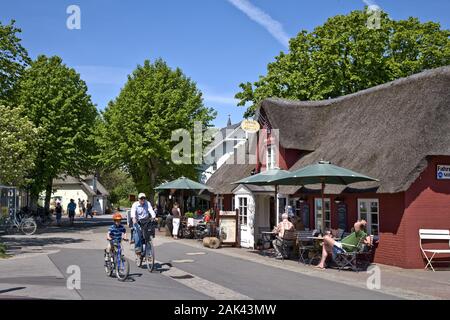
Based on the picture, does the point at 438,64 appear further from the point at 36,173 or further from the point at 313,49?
the point at 36,173

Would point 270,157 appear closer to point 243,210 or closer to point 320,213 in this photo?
point 243,210

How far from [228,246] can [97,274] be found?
1045 cm

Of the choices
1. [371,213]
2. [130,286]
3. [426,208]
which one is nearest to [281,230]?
[371,213]

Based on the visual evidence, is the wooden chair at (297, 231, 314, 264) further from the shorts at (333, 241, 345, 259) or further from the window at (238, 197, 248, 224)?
the window at (238, 197, 248, 224)

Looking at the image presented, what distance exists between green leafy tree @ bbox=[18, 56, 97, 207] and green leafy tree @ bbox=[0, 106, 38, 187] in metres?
5.38

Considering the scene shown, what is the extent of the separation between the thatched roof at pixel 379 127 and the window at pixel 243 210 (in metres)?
2.44

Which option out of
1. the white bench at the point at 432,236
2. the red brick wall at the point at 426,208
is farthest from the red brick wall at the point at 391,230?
the white bench at the point at 432,236

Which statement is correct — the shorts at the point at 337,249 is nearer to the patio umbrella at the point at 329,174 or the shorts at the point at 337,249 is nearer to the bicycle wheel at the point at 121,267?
the patio umbrella at the point at 329,174

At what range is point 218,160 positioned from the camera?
5591 cm

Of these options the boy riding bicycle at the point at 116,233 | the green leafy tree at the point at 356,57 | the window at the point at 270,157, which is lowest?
the boy riding bicycle at the point at 116,233

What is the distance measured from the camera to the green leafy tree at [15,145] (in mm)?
27297

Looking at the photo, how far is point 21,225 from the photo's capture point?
91.1 ft

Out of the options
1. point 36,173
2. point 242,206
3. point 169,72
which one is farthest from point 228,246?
point 169,72

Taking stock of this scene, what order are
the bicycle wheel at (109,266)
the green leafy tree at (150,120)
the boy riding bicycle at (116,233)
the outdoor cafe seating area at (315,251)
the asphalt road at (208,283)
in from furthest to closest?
the green leafy tree at (150,120) → the outdoor cafe seating area at (315,251) → the bicycle wheel at (109,266) → the boy riding bicycle at (116,233) → the asphalt road at (208,283)
